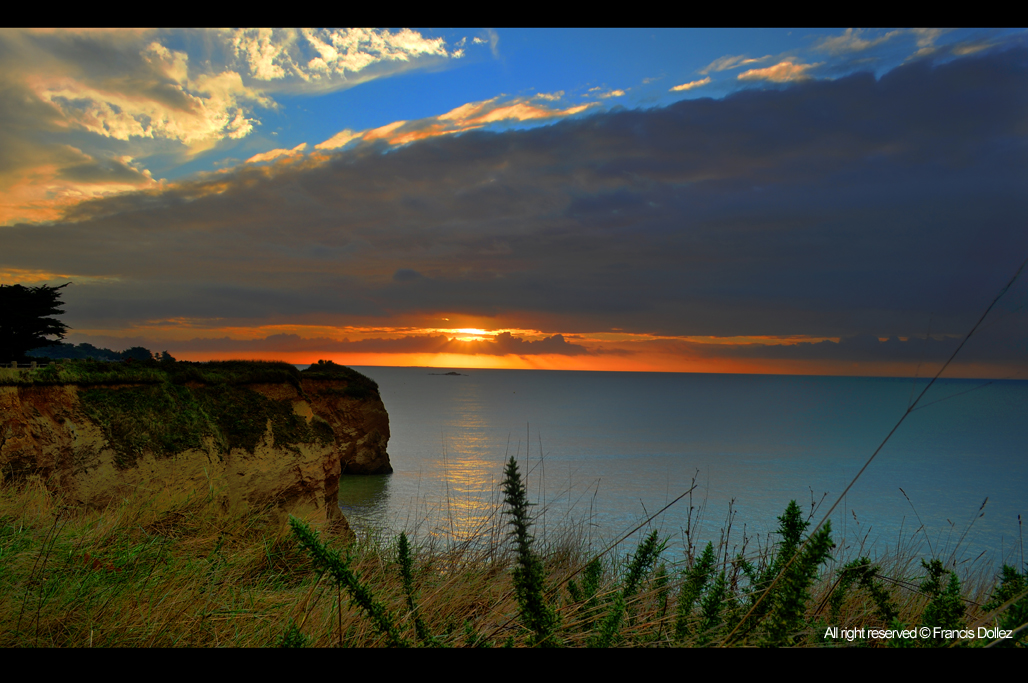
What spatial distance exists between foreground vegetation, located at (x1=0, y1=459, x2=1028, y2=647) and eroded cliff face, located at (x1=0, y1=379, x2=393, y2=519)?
7.35 ft

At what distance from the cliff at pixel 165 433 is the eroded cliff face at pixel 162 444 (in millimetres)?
17

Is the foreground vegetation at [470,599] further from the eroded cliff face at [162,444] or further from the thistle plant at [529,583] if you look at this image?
the eroded cliff face at [162,444]

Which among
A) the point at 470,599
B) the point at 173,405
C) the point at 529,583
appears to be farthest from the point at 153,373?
the point at 529,583

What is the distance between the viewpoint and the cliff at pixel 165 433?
24.5 ft

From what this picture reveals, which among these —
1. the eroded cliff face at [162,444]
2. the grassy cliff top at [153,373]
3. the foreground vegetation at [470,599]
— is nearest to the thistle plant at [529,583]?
the foreground vegetation at [470,599]

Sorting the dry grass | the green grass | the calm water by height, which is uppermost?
the green grass

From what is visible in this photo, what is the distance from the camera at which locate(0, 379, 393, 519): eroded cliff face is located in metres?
7.39

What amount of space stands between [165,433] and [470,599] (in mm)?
7488

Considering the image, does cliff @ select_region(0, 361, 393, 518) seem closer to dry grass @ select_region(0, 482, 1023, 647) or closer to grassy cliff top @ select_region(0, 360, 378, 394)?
grassy cliff top @ select_region(0, 360, 378, 394)

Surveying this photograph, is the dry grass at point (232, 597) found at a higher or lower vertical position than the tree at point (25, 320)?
lower

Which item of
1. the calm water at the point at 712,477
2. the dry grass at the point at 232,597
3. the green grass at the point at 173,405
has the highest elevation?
the green grass at the point at 173,405

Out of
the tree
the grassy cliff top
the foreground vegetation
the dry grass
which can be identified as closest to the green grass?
the grassy cliff top

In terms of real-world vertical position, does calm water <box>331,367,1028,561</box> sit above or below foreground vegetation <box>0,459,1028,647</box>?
below

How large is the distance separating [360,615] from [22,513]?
16.8ft
